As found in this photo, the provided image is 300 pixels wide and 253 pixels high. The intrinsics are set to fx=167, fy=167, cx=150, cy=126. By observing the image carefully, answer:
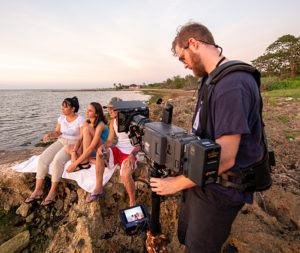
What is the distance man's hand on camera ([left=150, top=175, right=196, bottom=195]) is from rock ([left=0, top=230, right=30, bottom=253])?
2750 mm

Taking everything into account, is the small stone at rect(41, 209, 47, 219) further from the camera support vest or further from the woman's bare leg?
the camera support vest

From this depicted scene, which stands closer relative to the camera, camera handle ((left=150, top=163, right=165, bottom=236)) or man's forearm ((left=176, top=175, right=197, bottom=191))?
man's forearm ((left=176, top=175, right=197, bottom=191))

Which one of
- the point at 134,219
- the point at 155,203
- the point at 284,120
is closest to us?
the point at 155,203

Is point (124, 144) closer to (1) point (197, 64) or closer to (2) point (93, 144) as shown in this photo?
(2) point (93, 144)

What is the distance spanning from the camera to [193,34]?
4.62ft

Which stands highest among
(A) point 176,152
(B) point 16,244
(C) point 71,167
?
(A) point 176,152

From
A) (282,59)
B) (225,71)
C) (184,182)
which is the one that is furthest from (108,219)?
(282,59)

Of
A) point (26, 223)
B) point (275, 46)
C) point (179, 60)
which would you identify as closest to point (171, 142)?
point (179, 60)

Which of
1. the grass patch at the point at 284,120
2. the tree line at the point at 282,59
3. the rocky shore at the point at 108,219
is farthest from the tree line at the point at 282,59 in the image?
the rocky shore at the point at 108,219

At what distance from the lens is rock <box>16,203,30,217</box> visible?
313 centimetres

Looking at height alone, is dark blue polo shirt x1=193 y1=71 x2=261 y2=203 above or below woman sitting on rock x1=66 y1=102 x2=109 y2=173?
above

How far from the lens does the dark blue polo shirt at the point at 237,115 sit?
3.42ft

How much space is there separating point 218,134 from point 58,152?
138 inches

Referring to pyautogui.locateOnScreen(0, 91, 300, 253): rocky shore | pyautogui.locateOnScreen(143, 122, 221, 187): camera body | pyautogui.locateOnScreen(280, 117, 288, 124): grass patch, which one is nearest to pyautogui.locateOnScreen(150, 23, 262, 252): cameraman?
pyautogui.locateOnScreen(143, 122, 221, 187): camera body
